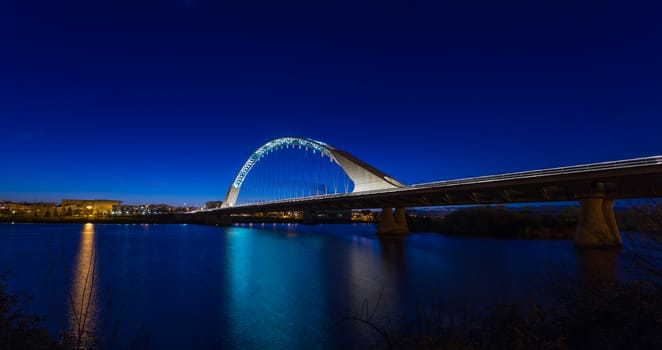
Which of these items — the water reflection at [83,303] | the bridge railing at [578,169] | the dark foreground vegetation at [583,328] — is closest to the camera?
the water reflection at [83,303]

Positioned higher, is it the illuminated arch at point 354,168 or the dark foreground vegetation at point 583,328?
the illuminated arch at point 354,168

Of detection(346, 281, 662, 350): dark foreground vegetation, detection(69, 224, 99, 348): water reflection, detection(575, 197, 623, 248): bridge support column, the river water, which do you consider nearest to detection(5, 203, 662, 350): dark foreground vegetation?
detection(346, 281, 662, 350): dark foreground vegetation

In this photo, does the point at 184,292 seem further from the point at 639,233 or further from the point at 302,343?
the point at 639,233

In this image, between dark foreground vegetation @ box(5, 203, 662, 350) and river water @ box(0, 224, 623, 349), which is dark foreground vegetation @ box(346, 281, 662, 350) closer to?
dark foreground vegetation @ box(5, 203, 662, 350)

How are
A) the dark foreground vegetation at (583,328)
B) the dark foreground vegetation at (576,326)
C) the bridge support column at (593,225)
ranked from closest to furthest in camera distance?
the dark foreground vegetation at (576,326) < the dark foreground vegetation at (583,328) < the bridge support column at (593,225)

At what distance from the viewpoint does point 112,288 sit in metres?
18.5

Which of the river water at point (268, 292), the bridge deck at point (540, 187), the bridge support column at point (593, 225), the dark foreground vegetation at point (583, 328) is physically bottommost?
the river water at point (268, 292)

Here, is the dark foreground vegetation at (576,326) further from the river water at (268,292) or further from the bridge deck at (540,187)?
the bridge deck at (540,187)

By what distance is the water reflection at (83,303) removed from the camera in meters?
6.02

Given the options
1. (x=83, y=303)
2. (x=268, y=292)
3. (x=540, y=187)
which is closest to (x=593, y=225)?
(x=540, y=187)

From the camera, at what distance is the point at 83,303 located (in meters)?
14.6

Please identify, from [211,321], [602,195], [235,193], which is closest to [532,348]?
[211,321]

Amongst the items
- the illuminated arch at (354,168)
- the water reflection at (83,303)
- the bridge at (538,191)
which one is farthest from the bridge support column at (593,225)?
the water reflection at (83,303)

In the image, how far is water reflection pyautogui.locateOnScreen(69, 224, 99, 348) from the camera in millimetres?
6018
